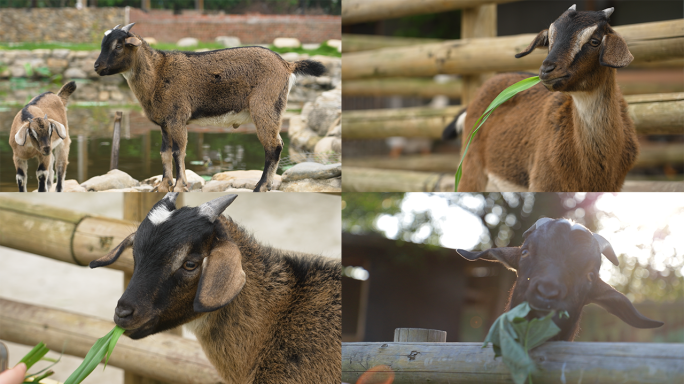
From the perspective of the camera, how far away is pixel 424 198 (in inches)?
65.2

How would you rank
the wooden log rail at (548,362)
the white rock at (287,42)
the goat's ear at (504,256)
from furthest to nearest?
1. the white rock at (287,42)
2. the goat's ear at (504,256)
3. the wooden log rail at (548,362)

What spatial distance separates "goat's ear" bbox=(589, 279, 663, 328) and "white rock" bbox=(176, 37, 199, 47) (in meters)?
1.50

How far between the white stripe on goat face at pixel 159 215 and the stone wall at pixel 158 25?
0.65 m

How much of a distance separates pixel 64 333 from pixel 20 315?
1.06 ft


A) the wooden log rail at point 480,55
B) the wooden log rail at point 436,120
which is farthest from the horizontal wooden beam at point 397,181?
the wooden log rail at point 480,55

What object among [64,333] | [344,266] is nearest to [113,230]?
[64,333]

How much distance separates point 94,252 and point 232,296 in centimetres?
133

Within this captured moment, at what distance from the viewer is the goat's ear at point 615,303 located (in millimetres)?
1348

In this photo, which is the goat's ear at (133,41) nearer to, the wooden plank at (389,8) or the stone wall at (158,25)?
the stone wall at (158,25)

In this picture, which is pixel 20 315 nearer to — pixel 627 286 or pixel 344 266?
pixel 344 266

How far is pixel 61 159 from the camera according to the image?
5.90ft

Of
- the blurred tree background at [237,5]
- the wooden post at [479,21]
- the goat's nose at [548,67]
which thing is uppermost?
the wooden post at [479,21]

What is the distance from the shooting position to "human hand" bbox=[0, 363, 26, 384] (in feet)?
5.34

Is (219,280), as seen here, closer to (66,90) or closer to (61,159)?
(61,159)
